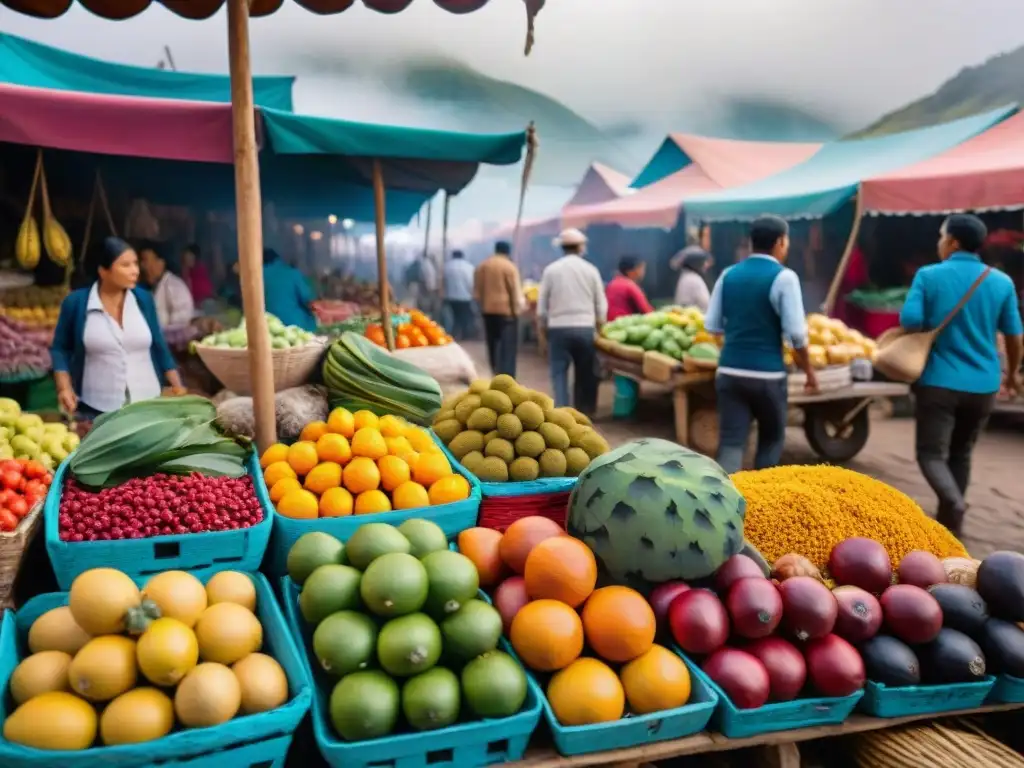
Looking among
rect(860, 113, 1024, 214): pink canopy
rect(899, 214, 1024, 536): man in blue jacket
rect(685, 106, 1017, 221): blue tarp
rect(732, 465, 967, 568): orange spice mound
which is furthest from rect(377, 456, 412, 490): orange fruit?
rect(685, 106, 1017, 221): blue tarp

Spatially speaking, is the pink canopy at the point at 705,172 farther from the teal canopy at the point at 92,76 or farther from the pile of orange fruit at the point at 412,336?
the pile of orange fruit at the point at 412,336

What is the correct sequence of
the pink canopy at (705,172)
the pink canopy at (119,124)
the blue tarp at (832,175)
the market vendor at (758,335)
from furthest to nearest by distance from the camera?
the pink canopy at (705,172), the blue tarp at (832,175), the market vendor at (758,335), the pink canopy at (119,124)

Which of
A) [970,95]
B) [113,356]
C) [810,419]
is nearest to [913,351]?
[810,419]

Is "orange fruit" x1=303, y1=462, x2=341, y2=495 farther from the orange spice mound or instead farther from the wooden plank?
the orange spice mound

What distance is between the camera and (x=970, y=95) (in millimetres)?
27922

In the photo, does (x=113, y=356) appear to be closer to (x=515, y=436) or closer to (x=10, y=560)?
(x=10, y=560)

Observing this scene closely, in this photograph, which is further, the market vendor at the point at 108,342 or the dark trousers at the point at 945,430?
the dark trousers at the point at 945,430

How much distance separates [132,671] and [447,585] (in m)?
0.64

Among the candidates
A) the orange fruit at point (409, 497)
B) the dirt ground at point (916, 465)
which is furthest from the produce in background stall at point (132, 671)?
the dirt ground at point (916, 465)

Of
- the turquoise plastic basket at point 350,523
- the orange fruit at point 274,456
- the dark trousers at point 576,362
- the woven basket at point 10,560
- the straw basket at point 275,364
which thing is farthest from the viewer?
the dark trousers at point 576,362

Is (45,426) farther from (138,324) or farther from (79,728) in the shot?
(79,728)

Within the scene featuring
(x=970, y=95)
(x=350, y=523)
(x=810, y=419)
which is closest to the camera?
(x=350, y=523)

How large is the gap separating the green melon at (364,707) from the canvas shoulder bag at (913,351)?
139 inches

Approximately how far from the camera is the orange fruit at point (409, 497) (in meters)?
2.12
